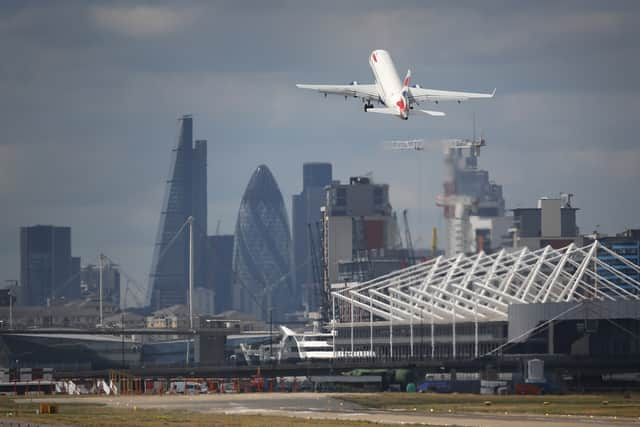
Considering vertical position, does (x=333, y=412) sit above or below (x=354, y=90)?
below

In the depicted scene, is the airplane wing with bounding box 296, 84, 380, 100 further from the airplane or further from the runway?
the runway

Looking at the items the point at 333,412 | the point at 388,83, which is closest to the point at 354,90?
the point at 388,83

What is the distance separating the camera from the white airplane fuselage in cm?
17275

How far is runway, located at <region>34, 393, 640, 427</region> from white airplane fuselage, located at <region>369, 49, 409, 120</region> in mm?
34459

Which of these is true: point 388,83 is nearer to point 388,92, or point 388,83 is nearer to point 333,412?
point 388,92

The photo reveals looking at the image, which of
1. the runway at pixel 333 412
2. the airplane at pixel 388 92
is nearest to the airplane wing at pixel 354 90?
the airplane at pixel 388 92

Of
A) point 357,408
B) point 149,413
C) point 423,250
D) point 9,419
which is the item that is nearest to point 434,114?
point 423,250

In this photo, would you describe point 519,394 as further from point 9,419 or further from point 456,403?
point 9,419

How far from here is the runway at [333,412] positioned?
140 metres

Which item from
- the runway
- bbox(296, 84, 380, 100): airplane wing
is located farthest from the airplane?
the runway

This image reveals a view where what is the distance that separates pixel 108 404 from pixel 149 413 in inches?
902

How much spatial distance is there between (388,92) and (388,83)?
2.35 metres

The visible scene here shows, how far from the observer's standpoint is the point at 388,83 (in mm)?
181125

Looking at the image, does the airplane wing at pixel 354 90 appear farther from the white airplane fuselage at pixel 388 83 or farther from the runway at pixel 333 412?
the runway at pixel 333 412
